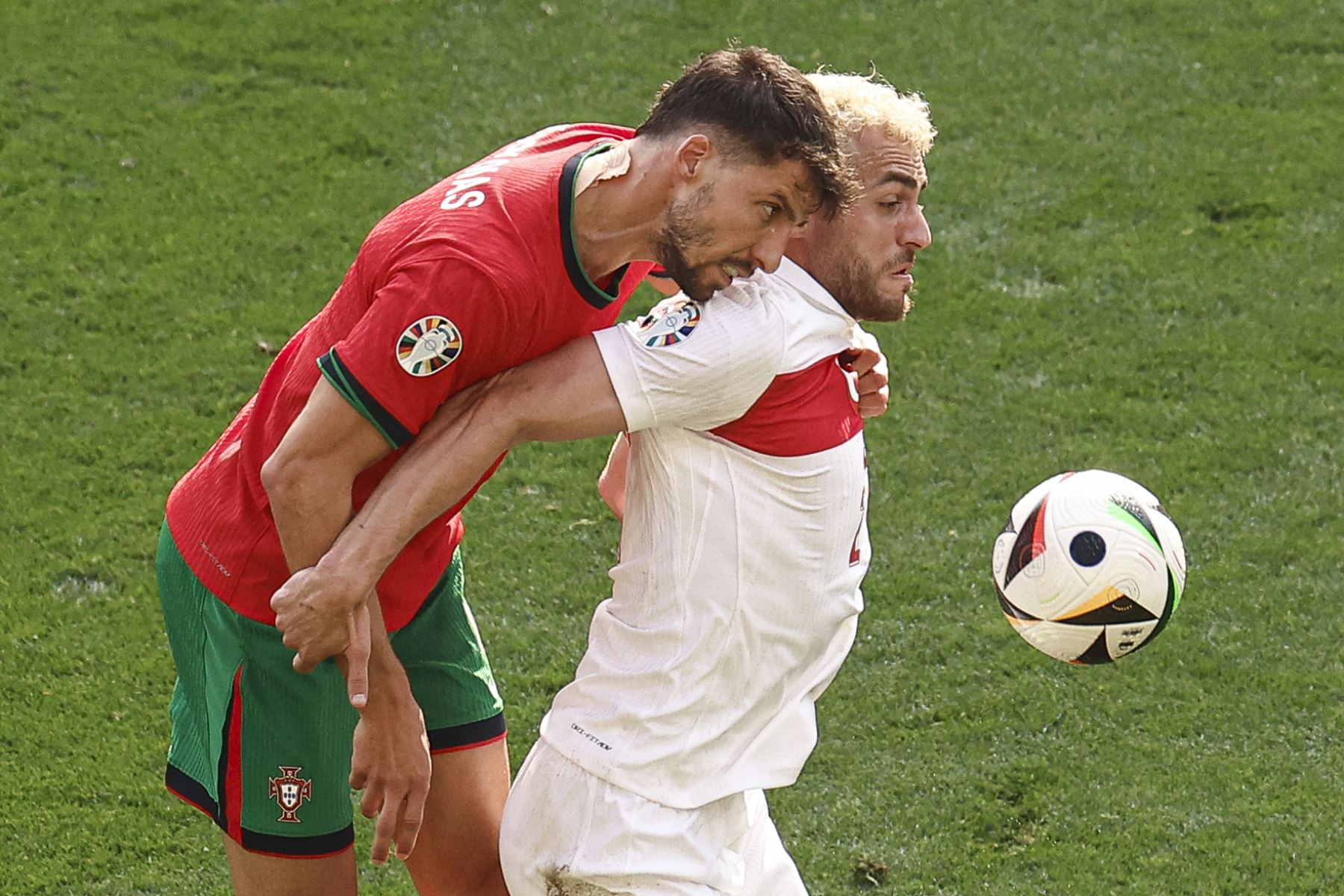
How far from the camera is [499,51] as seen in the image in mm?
8719

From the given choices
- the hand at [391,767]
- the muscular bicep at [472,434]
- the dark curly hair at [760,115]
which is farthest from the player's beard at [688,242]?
the hand at [391,767]

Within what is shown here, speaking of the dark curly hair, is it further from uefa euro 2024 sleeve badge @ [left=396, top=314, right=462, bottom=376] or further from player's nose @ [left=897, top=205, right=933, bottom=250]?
uefa euro 2024 sleeve badge @ [left=396, top=314, right=462, bottom=376]

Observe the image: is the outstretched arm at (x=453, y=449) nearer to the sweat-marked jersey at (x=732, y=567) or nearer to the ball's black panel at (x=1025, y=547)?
the sweat-marked jersey at (x=732, y=567)

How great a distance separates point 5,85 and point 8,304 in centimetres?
180

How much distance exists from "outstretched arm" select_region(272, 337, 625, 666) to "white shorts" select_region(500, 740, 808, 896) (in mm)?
584

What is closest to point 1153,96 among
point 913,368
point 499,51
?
point 913,368

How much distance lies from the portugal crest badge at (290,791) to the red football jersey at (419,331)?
375mm

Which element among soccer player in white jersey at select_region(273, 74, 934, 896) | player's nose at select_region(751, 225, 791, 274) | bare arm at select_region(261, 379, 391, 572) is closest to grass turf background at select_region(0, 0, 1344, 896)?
soccer player in white jersey at select_region(273, 74, 934, 896)

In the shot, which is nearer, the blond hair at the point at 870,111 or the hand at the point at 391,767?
the hand at the point at 391,767

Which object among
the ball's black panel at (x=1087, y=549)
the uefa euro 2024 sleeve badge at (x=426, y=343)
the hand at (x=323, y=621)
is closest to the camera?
the uefa euro 2024 sleeve badge at (x=426, y=343)

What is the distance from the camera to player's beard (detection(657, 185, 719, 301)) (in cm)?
324

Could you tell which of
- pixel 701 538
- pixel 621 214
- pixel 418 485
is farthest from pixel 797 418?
pixel 418 485

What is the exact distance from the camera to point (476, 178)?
3.35 meters

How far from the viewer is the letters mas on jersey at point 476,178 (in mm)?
3248
